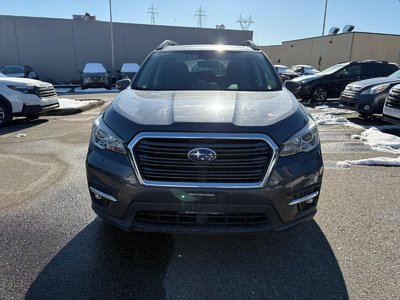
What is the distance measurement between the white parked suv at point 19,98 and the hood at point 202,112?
6.52 m

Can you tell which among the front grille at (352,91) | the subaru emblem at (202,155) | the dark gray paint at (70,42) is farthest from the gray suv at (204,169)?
the dark gray paint at (70,42)

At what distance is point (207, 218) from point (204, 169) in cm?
38

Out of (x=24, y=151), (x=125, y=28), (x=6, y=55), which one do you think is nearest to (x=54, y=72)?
(x=6, y=55)

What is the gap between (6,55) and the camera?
80.7 ft

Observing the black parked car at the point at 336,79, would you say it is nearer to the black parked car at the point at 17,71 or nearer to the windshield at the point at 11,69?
the black parked car at the point at 17,71

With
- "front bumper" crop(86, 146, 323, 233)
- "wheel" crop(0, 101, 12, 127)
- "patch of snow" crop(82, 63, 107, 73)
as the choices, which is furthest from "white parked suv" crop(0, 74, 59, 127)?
"patch of snow" crop(82, 63, 107, 73)

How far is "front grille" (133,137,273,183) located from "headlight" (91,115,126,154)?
0.16 meters

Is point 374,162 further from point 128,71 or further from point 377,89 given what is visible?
point 128,71

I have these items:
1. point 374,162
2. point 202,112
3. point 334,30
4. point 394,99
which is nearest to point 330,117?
point 394,99

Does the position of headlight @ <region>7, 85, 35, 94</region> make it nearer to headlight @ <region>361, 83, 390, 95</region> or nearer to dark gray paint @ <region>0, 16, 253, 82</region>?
headlight @ <region>361, 83, 390, 95</region>

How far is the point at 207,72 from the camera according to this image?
4051mm

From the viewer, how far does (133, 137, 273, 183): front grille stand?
2430 millimetres

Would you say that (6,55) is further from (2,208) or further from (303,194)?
(303,194)

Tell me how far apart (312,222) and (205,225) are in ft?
4.72
